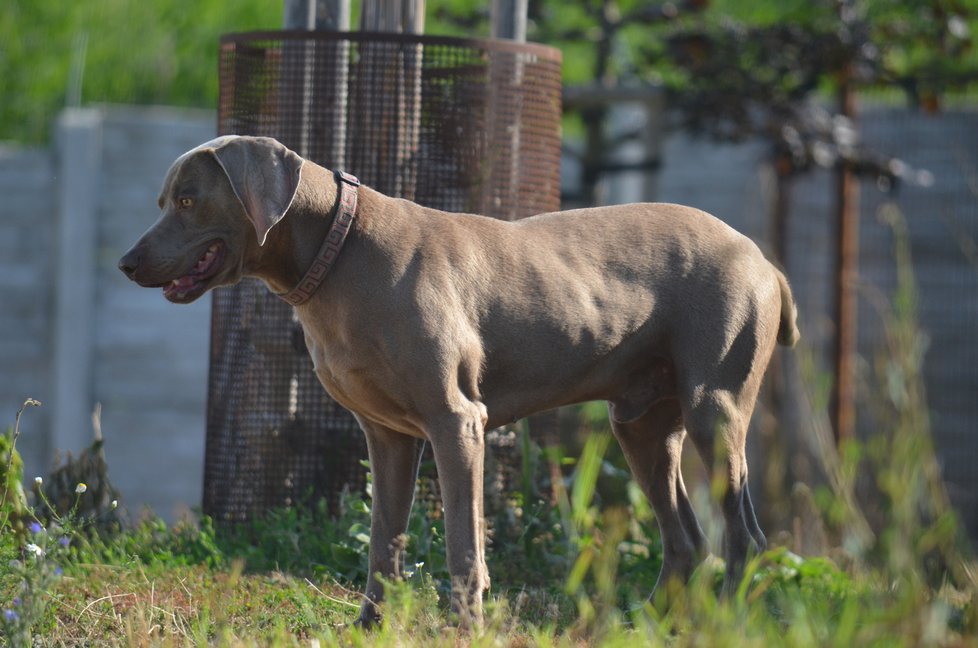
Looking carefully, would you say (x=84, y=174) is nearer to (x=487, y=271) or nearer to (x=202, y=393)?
(x=202, y=393)

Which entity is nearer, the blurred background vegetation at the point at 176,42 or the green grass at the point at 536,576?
the green grass at the point at 536,576

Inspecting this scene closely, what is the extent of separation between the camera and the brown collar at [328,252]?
4379mm

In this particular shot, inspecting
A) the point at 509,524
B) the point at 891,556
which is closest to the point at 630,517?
the point at 509,524

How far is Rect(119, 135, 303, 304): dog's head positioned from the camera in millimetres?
4266

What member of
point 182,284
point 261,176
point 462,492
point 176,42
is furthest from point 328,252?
point 176,42

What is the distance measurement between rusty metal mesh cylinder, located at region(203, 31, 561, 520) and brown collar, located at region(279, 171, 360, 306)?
150 cm

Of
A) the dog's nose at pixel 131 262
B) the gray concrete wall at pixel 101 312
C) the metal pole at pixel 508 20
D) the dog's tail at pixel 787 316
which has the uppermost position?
the metal pole at pixel 508 20

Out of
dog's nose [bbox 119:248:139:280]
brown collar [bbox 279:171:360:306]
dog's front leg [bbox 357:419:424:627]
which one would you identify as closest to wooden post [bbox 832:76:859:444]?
dog's front leg [bbox 357:419:424:627]

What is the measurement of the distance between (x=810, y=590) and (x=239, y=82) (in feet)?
10.4

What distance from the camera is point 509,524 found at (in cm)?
586

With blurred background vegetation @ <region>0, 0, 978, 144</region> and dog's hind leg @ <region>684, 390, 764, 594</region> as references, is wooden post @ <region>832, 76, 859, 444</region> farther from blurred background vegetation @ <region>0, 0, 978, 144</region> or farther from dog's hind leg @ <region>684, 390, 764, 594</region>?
dog's hind leg @ <region>684, 390, 764, 594</region>

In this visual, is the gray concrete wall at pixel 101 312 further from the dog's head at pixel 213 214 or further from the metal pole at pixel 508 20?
the dog's head at pixel 213 214

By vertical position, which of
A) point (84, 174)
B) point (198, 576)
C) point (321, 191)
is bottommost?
point (198, 576)

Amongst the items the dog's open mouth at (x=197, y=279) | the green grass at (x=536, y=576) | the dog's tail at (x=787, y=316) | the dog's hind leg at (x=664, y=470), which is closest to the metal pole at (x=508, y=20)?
the green grass at (x=536, y=576)
